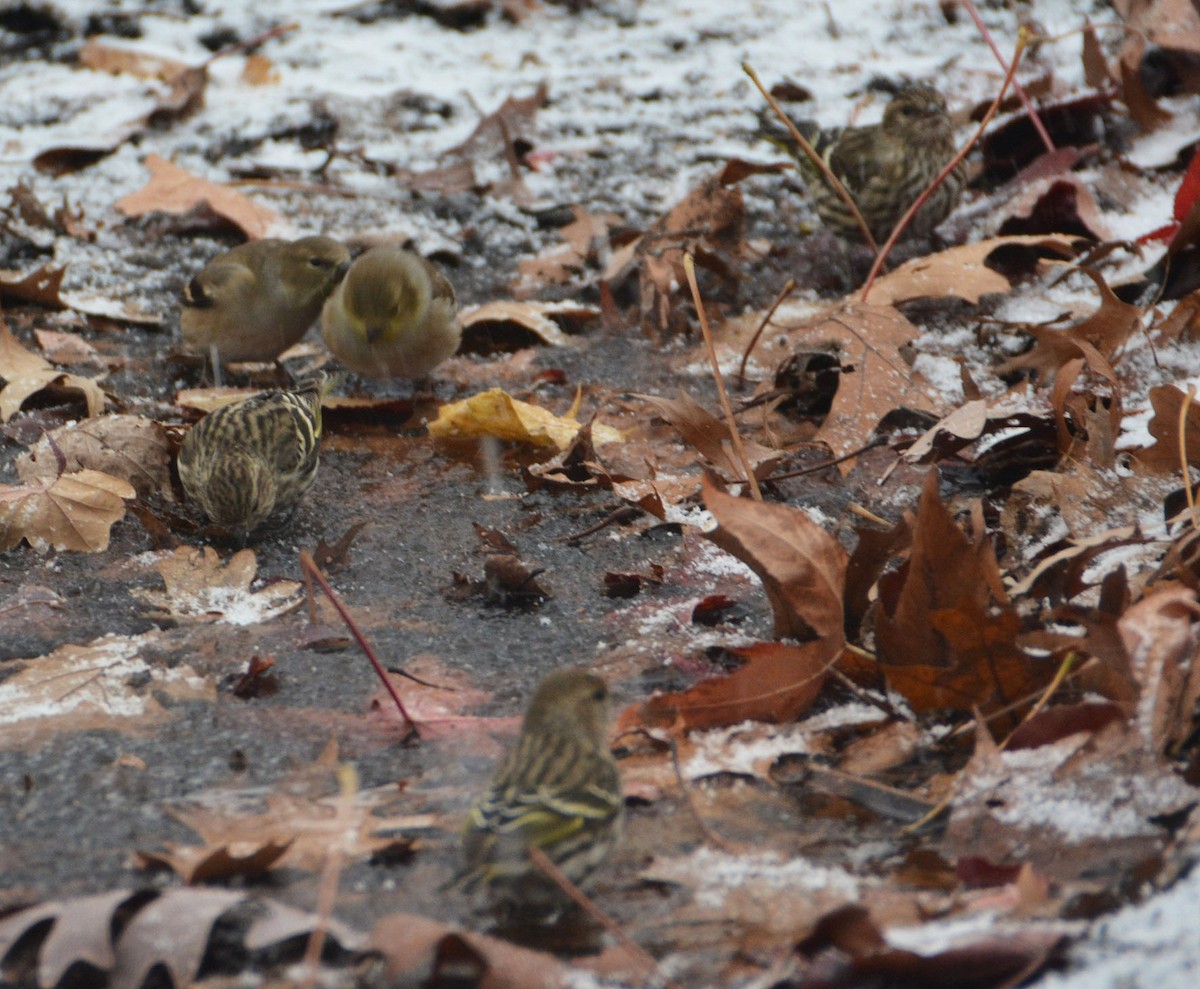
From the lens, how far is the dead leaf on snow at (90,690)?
3.34 m

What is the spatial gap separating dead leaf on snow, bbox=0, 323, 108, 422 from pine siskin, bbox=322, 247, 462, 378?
112cm

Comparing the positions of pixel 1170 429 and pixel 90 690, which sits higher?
pixel 1170 429

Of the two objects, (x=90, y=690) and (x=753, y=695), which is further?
(x=90, y=690)

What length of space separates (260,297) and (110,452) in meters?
1.60

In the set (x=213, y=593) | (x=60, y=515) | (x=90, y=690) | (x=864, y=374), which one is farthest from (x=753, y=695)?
(x=60, y=515)

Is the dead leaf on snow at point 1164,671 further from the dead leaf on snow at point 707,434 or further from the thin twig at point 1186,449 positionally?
the dead leaf on snow at point 707,434

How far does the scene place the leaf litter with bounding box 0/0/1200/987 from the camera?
2607 mm

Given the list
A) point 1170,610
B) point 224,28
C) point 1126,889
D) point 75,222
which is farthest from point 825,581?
point 224,28

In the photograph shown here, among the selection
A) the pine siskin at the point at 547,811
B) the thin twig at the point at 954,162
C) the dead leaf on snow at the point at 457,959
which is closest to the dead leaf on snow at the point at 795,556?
the pine siskin at the point at 547,811

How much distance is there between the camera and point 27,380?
18.1ft

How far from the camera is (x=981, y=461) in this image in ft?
15.4

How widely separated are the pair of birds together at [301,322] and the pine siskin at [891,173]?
2.05 m

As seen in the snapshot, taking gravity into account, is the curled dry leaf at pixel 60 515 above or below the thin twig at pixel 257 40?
below

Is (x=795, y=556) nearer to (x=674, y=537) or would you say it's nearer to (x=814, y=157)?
(x=674, y=537)
